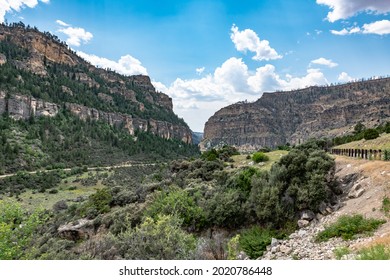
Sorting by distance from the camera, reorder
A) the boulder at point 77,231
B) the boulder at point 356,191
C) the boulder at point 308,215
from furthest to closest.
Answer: the boulder at point 77,231, the boulder at point 308,215, the boulder at point 356,191

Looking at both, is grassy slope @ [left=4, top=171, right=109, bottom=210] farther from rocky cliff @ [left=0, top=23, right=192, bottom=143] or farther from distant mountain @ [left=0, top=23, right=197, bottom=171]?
rocky cliff @ [left=0, top=23, right=192, bottom=143]

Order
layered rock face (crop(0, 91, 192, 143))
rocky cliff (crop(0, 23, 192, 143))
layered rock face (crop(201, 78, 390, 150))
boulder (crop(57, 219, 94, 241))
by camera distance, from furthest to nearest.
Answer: layered rock face (crop(201, 78, 390, 150)), rocky cliff (crop(0, 23, 192, 143)), layered rock face (crop(0, 91, 192, 143)), boulder (crop(57, 219, 94, 241))

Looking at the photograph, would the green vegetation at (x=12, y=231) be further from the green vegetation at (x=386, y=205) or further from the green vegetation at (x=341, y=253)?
the green vegetation at (x=386, y=205)

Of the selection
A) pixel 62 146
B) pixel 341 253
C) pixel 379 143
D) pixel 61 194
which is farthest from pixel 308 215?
pixel 62 146

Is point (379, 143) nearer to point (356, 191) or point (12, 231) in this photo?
point (356, 191)

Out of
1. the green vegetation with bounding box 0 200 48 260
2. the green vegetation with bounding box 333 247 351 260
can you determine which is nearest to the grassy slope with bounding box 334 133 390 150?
the green vegetation with bounding box 333 247 351 260

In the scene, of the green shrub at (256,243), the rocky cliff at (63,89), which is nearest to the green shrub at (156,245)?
the green shrub at (256,243)

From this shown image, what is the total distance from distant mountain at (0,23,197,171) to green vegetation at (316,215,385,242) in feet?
183

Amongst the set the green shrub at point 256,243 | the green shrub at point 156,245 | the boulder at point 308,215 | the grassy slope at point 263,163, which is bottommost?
the green shrub at point 256,243

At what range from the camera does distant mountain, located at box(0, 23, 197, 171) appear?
70.8m

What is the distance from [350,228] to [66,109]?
94.3 metres

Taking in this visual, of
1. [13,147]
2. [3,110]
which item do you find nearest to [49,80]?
[3,110]

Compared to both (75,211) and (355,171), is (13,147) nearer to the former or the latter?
(75,211)

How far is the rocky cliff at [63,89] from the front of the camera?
83.2 meters
